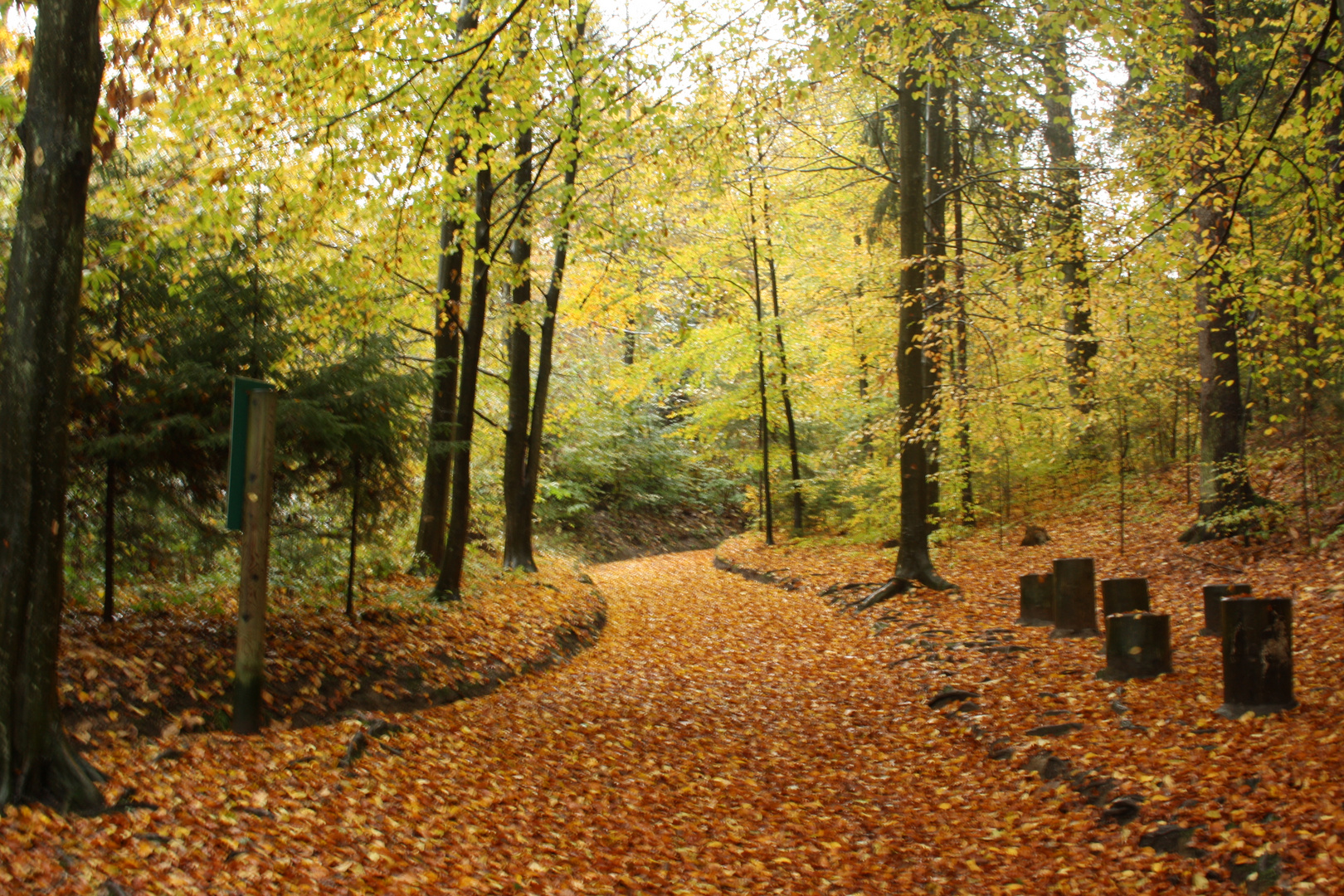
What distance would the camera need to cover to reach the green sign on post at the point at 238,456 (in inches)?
205

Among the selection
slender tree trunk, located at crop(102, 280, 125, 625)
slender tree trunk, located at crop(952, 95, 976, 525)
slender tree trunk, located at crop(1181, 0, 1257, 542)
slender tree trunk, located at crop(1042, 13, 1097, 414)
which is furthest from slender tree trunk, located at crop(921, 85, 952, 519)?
slender tree trunk, located at crop(102, 280, 125, 625)

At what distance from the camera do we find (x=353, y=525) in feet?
27.1

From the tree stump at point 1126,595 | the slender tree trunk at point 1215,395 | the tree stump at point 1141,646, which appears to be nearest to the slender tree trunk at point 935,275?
the slender tree trunk at point 1215,395

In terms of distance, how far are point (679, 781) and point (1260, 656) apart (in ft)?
12.4

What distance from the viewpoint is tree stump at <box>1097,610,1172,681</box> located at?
21.4ft

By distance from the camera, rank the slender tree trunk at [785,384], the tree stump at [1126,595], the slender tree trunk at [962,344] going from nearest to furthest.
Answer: the tree stump at [1126,595], the slender tree trunk at [962,344], the slender tree trunk at [785,384]

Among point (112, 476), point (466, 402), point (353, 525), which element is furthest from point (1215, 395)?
point (112, 476)

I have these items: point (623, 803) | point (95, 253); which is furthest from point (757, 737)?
point (95, 253)

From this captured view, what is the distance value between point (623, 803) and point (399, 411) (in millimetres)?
4196

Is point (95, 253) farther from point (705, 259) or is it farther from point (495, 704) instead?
point (705, 259)

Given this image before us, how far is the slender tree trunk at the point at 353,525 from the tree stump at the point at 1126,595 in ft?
22.4

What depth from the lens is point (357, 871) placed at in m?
3.97

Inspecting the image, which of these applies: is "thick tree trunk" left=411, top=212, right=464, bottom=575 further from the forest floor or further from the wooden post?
the wooden post

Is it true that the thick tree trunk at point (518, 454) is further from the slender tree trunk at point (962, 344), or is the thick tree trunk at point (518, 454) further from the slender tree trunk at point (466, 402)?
the slender tree trunk at point (962, 344)
